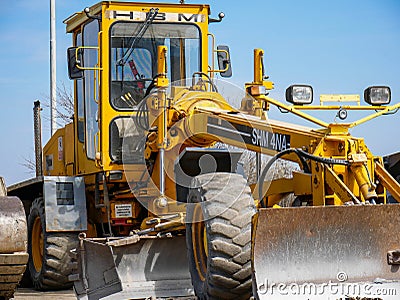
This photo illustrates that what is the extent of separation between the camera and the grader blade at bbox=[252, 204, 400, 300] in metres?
7.21

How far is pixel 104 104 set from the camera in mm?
10461

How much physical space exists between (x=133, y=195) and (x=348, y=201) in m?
3.64

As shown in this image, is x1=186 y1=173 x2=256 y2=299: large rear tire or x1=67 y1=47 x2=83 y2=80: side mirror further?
x1=67 y1=47 x2=83 y2=80: side mirror

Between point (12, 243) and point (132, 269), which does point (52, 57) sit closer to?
point (132, 269)

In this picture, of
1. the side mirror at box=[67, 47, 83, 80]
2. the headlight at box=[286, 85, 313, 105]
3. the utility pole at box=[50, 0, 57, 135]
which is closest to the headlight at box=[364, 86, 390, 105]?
the headlight at box=[286, 85, 313, 105]

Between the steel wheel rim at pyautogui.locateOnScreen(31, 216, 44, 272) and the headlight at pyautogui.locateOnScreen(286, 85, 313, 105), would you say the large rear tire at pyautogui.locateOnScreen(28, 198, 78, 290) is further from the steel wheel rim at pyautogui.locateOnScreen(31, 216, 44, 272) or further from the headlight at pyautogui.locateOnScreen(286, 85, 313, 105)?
the headlight at pyautogui.locateOnScreen(286, 85, 313, 105)

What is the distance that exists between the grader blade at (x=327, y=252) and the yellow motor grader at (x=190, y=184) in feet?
0.04

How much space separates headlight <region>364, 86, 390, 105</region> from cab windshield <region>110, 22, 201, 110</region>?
320 centimetres

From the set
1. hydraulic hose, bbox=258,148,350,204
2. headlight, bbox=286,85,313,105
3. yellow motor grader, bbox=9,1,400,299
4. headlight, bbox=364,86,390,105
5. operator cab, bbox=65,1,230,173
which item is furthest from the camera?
operator cab, bbox=65,1,230,173

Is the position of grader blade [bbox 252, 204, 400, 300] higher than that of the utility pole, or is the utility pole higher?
the utility pole

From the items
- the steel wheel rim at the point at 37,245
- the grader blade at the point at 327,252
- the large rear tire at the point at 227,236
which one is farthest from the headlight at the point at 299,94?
the steel wheel rim at the point at 37,245

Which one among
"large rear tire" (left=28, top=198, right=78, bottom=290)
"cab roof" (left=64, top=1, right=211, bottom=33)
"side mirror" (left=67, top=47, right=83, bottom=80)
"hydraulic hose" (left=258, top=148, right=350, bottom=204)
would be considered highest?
"cab roof" (left=64, top=1, right=211, bottom=33)

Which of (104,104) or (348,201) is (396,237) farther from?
(104,104)

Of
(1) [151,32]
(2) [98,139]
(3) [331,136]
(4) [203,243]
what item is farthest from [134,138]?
(3) [331,136]
